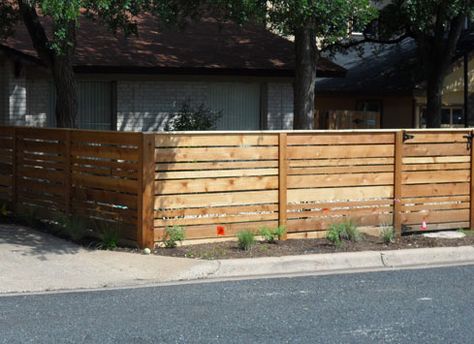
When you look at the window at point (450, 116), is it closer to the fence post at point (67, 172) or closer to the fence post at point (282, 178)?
the fence post at point (282, 178)

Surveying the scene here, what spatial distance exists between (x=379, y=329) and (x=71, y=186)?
5739 mm

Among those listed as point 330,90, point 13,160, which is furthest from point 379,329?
point 330,90

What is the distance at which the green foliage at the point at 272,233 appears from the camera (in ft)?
35.1

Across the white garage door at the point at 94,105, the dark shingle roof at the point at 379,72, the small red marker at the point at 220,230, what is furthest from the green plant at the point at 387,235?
the dark shingle roof at the point at 379,72

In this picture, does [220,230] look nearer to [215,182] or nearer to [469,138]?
[215,182]

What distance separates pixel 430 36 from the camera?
21.2 metres

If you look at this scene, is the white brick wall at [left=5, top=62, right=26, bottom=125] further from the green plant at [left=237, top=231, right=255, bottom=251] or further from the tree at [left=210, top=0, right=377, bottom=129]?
the green plant at [left=237, top=231, right=255, bottom=251]

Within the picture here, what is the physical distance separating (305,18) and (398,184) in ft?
9.02

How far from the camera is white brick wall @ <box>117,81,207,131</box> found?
16.8 m

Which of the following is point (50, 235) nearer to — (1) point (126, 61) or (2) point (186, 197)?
(2) point (186, 197)

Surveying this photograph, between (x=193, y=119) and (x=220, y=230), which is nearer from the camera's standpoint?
(x=220, y=230)

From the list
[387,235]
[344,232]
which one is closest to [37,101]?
[344,232]

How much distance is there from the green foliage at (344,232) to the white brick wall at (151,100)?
6.93 m

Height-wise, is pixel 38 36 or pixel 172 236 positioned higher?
pixel 38 36
